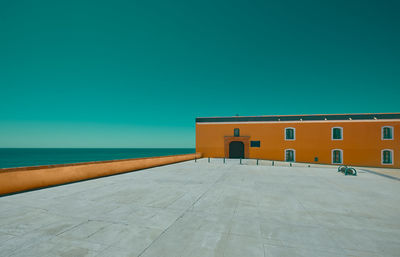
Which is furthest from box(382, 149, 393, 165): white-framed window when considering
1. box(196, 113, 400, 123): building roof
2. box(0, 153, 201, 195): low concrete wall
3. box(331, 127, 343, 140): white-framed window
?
box(0, 153, 201, 195): low concrete wall

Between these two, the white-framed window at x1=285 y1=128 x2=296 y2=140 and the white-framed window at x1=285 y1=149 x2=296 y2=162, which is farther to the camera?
the white-framed window at x1=285 y1=128 x2=296 y2=140

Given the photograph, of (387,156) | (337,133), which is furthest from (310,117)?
(387,156)

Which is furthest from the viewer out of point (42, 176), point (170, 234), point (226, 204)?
point (42, 176)

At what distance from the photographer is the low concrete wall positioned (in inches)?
285

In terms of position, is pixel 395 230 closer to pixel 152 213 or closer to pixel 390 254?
pixel 390 254

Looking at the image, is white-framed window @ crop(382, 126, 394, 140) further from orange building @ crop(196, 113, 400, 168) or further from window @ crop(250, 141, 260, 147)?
window @ crop(250, 141, 260, 147)

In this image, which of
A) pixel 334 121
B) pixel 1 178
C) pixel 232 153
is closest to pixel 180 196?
pixel 1 178

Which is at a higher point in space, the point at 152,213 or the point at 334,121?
the point at 334,121

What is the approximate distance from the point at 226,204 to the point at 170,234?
266 cm

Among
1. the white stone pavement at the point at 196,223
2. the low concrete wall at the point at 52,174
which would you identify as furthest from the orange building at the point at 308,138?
the white stone pavement at the point at 196,223

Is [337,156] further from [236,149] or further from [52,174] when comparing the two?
[52,174]

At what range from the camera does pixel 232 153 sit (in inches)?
1086

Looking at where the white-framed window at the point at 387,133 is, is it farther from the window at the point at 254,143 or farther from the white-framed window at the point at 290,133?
the window at the point at 254,143

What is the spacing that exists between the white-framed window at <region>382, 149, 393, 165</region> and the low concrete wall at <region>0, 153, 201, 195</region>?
2937cm
